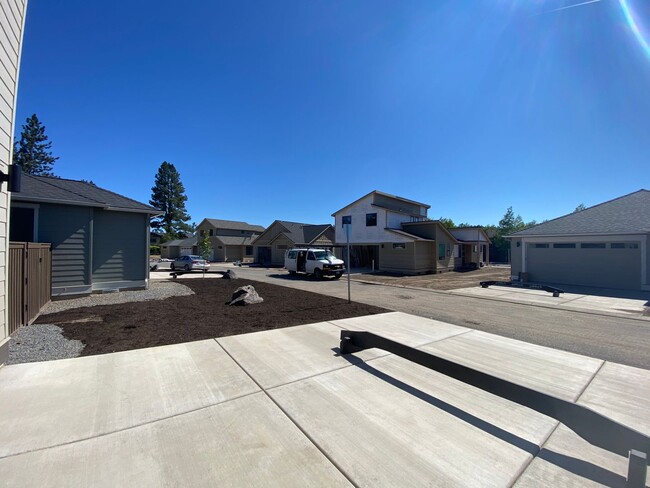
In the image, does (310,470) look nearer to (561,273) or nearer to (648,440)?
(648,440)

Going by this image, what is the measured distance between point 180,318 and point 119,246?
629cm

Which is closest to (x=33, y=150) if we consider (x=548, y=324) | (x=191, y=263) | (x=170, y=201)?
(x=170, y=201)

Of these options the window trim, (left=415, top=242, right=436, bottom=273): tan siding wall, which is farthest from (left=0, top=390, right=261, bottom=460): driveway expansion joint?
the window trim

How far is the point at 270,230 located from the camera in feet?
126

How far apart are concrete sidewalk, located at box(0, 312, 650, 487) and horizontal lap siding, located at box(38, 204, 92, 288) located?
736cm

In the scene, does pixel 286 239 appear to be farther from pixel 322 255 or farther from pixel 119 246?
pixel 119 246

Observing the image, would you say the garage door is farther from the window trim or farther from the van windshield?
the van windshield

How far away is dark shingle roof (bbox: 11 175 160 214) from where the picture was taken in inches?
378

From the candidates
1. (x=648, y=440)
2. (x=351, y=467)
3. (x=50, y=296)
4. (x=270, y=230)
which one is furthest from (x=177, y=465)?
(x=270, y=230)

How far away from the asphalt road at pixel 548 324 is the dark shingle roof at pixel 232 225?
40.1 meters

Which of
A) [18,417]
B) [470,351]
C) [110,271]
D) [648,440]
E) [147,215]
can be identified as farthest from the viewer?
[147,215]

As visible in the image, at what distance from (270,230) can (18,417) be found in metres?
35.8

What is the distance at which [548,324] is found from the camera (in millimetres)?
7816

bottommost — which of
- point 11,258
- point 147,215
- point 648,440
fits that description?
point 648,440
